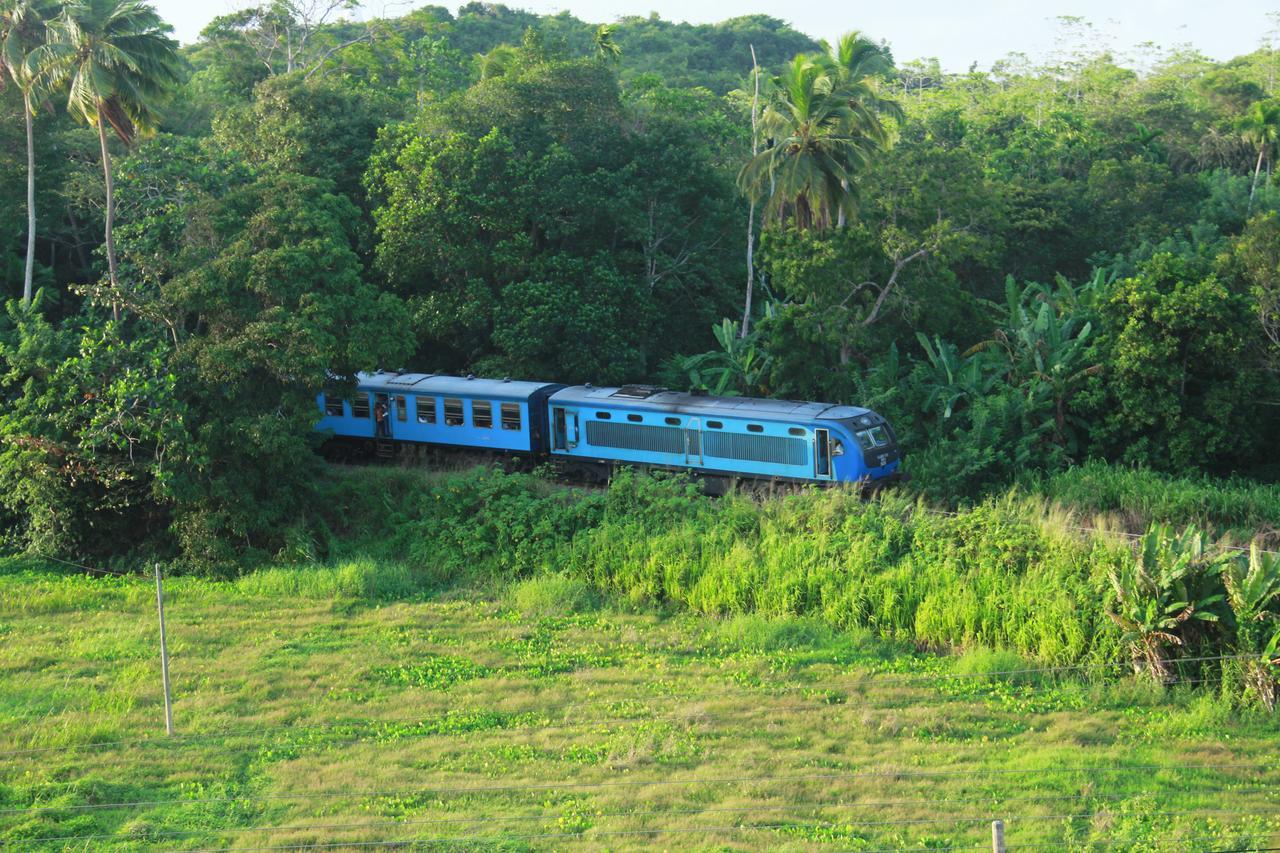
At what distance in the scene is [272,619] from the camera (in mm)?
22047

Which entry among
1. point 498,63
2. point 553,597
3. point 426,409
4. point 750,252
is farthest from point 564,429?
point 498,63

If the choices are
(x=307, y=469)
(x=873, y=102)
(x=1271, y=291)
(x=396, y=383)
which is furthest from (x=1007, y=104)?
(x=307, y=469)

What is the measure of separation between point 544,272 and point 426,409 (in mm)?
5352

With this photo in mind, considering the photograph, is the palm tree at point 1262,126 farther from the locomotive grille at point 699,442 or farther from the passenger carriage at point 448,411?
the passenger carriage at point 448,411

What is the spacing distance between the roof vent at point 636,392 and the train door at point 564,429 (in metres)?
1.12

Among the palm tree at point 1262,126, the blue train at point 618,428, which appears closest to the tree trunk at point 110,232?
the blue train at point 618,428

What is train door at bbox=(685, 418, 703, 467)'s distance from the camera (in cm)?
2552

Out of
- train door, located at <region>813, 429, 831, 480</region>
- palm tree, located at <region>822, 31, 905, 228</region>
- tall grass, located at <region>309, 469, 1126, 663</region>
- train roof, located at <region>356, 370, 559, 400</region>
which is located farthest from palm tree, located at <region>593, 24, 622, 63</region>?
train door, located at <region>813, 429, 831, 480</region>

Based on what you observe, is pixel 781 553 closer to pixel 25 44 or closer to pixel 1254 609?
pixel 1254 609

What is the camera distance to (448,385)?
94.6ft

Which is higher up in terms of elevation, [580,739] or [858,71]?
[858,71]

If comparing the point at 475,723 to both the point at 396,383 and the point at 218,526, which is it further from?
the point at 396,383

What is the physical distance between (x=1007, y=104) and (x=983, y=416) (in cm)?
3665

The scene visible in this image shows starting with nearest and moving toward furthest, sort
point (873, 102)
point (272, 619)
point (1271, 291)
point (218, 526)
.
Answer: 1. point (272, 619)
2. point (218, 526)
3. point (1271, 291)
4. point (873, 102)
